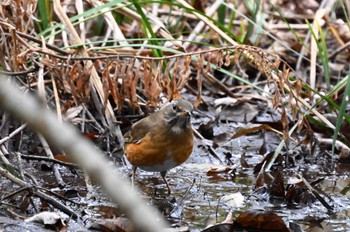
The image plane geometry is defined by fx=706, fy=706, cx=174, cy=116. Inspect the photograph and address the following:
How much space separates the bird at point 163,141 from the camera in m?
4.24

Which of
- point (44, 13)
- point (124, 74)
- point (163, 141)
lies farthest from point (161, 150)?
point (44, 13)

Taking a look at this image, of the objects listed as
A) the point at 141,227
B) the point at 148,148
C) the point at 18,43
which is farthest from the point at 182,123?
the point at 141,227

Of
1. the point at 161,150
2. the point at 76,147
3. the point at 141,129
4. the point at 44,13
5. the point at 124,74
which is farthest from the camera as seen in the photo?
the point at 44,13

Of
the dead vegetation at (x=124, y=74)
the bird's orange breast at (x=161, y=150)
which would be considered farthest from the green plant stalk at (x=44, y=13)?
the bird's orange breast at (x=161, y=150)

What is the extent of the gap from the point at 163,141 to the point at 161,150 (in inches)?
3.0

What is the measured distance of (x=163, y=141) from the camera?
4.32 m

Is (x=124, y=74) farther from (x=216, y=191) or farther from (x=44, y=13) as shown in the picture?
(x=44, y=13)

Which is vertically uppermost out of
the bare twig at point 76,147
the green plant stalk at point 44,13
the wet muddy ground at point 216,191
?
the bare twig at point 76,147

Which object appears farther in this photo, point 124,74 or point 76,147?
point 124,74

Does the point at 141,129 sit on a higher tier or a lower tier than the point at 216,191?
higher

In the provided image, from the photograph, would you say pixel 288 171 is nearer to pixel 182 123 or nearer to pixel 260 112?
pixel 182 123

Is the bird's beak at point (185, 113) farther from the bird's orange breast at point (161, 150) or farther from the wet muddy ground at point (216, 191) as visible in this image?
the wet muddy ground at point (216, 191)

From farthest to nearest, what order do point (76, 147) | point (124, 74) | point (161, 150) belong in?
point (124, 74)
point (161, 150)
point (76, 147)

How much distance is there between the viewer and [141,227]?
857 mm
